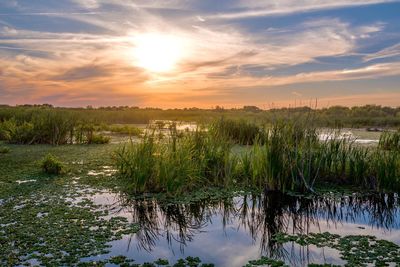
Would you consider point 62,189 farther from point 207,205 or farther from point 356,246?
point 356,246

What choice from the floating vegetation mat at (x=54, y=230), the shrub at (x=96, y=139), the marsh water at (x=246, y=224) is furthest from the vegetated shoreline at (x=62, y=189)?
the shrub at (x=96, y=139)

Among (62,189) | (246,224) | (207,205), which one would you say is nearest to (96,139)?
(62,189)

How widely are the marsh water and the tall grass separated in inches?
16.8

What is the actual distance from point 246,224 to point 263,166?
203 cm

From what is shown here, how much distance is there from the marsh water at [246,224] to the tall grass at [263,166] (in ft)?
1.40

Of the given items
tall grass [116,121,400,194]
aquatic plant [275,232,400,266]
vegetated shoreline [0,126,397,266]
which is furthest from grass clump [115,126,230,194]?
aquatic plant [275,232,400,266]

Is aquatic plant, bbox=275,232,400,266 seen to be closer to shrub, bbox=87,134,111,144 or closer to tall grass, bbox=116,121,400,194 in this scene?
tall grass, bbox=116,121,400,194

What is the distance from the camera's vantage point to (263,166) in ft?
24.7

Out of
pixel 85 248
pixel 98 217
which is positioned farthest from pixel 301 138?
pixel 85 248

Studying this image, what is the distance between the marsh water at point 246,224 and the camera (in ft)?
14.9

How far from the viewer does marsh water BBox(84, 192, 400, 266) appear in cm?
453

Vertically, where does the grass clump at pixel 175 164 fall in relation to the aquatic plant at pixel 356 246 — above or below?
above

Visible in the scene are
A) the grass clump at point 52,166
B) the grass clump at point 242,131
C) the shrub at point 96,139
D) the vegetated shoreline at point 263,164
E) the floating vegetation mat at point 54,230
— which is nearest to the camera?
the floating vegetation mat at point 54,230

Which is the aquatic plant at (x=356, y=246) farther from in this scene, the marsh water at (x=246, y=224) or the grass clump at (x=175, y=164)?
the grass clump at (x=175, y=164)
